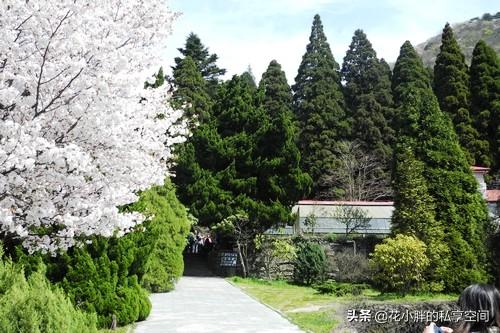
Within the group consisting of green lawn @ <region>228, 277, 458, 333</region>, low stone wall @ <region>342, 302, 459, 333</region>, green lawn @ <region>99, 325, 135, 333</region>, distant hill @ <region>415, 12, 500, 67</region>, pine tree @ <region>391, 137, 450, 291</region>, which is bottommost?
green lawn @ <region>228, 277, 458, 333</region>

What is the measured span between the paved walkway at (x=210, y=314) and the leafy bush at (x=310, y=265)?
391cm

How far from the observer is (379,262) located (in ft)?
Answer: 53.4

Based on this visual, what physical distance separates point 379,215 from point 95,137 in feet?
71.7

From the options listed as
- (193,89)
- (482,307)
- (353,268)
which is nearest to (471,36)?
(193,89)

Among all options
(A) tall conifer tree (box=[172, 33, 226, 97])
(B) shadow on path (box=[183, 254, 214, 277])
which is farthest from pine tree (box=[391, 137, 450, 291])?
(A) tall conifer tree (box=[172, 33, 226, 97])

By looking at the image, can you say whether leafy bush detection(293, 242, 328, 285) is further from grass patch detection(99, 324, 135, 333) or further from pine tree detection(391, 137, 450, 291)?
grass patch detection(99, 324, 135, 333)

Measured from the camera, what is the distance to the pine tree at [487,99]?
1326 inches

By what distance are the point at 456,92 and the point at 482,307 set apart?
34.8 meters

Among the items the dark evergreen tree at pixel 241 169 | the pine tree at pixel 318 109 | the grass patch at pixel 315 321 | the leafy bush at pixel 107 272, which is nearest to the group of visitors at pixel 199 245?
the dark evergreen tree at pixel 241 169

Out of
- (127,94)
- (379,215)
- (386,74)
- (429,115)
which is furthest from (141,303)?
(386,74)

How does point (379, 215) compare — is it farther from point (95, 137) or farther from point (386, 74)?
point (95, 137)

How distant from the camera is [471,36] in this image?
10850 cm

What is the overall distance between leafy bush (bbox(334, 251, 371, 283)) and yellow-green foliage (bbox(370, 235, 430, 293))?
156 inches

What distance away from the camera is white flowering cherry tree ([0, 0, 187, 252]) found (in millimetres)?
5520
